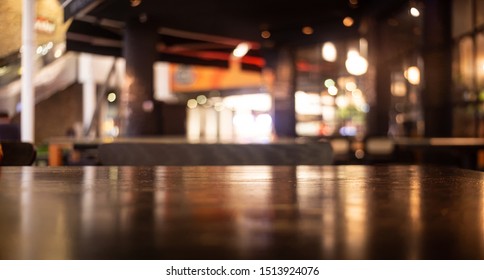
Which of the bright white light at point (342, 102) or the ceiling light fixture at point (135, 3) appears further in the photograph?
the bright white light at point (342, 102)

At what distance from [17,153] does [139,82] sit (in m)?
8.90

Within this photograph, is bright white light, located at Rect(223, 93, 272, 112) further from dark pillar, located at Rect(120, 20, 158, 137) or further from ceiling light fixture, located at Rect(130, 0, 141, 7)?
ceiling light fixture, located at Rect(130, 0, 141, 7)

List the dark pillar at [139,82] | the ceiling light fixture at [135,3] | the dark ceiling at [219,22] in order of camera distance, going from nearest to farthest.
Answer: the ceiling light fixture at [135,3] < the dark ceiling at [219,22] < the dark pillar at [139,82]

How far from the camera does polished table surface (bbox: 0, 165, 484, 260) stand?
33cm

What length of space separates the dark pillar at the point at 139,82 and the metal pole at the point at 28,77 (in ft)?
24.4

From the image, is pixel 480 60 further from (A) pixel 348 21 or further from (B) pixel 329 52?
(B) pixel 329 52

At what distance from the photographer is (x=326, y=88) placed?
13.5m

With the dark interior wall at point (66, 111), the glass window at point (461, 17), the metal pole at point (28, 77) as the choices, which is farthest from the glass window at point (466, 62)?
the metal pole at point (28, 77)

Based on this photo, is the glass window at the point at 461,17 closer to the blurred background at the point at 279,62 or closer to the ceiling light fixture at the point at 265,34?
the blurred background at the point at 279,62

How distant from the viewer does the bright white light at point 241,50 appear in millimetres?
14172

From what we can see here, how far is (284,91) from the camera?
14.1 metres

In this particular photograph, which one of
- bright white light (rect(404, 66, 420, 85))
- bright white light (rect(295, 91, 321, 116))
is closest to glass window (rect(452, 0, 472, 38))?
bright white light (rect(404, 66, 420, 85))
